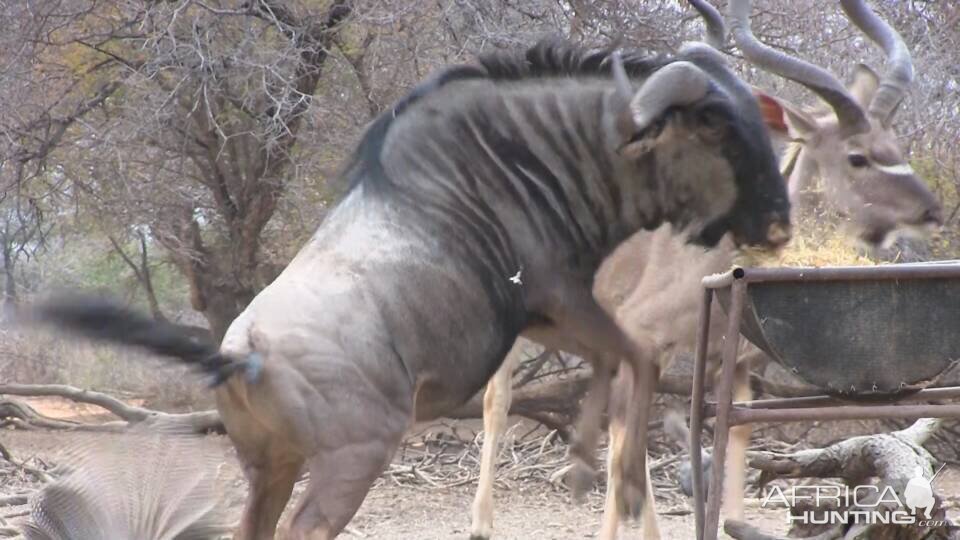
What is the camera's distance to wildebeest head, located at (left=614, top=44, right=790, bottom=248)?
4070mm

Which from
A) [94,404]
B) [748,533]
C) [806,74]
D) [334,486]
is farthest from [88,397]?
[334,486]

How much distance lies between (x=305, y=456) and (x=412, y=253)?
65 centimetres

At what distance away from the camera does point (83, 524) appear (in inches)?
147

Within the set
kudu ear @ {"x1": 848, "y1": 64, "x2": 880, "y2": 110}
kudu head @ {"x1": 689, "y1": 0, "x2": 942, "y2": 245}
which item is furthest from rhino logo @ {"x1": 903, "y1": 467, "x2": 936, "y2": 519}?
kudu ear @ {"x1": 848, "y1": 64, "x2": 880, "y2": 110}

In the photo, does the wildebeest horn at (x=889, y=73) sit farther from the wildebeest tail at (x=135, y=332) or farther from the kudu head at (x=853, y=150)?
the wildebeest tail at (x=135, y=332)


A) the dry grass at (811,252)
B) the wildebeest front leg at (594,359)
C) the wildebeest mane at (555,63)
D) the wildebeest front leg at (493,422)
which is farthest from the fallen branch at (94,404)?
the dry grass at (811,252)

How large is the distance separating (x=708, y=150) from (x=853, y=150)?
2.50 meters

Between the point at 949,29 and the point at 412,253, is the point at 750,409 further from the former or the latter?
the point at 949,29

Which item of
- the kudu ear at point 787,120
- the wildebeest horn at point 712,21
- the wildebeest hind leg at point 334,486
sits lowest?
the kudu ear at point 787,120

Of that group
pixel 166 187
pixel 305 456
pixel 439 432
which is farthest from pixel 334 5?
pixel 305 456

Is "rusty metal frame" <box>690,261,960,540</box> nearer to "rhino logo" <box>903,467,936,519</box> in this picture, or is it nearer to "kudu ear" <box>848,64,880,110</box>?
"rhino logo" <box>903,467,936,519</box>

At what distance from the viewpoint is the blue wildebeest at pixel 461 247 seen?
363 centimetres

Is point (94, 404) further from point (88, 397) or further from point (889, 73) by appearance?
point (889, 73)

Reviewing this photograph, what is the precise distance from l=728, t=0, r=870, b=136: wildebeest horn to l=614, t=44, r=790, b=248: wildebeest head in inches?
76.9
